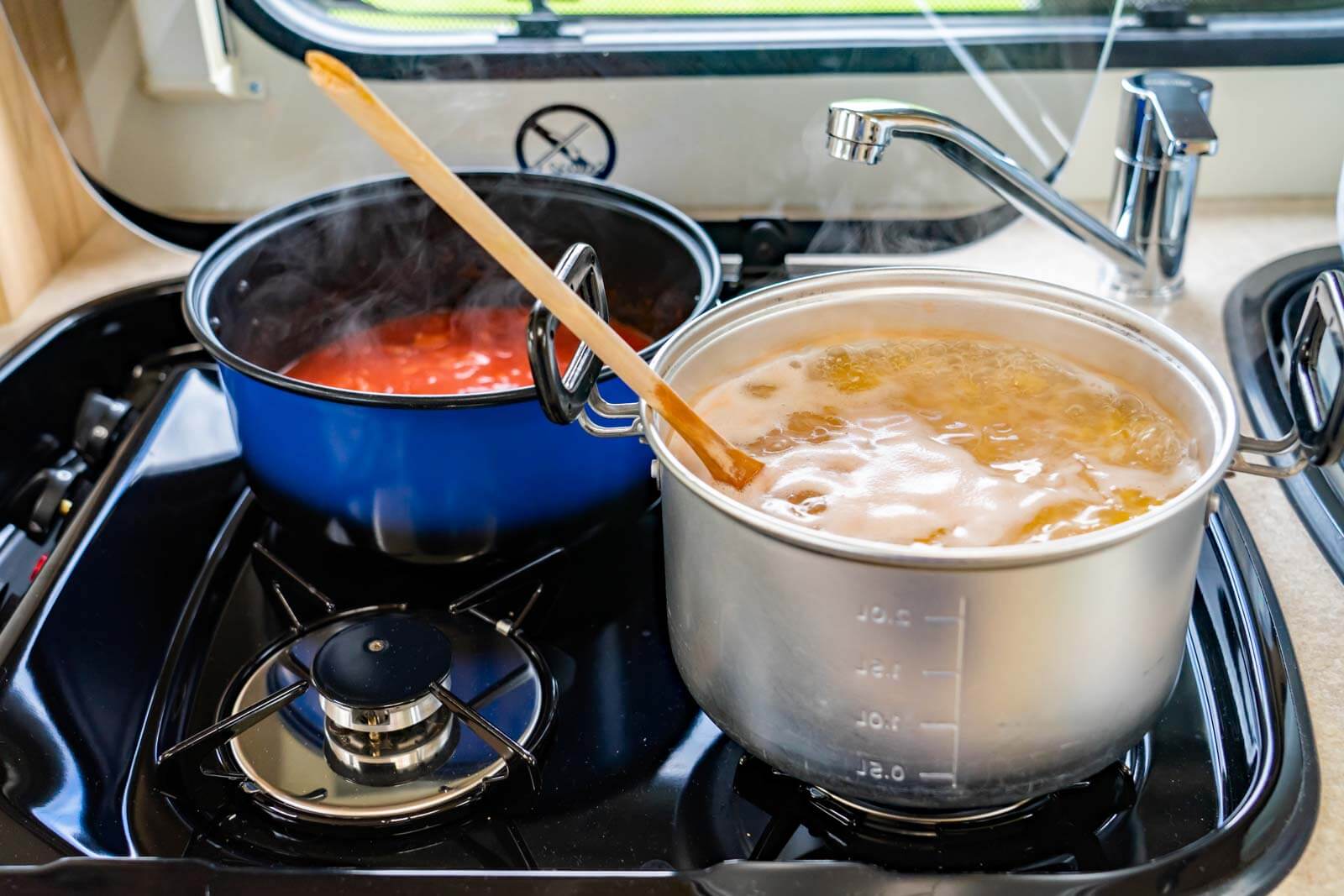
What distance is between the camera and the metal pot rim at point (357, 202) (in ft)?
3.04

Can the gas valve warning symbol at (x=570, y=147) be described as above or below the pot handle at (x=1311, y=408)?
below

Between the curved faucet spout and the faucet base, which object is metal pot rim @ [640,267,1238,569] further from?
the faucet base

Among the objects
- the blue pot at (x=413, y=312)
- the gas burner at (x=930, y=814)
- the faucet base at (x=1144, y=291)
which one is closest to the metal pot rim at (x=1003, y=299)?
the blue pot at (x=413, y=312)

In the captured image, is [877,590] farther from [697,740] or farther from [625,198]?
[625,198]

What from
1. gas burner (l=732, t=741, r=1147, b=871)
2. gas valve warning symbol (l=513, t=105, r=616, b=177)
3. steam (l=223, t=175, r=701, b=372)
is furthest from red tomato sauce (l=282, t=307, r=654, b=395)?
gas burner (l=732, t=741, r=1147, b=871)

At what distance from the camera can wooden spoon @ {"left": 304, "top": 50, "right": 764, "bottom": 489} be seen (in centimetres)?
63

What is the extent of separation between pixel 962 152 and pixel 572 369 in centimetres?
51

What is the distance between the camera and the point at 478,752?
900 mm

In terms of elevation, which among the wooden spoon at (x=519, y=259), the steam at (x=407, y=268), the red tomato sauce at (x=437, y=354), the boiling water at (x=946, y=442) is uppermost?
the wooden spoon at (x=519, y=259)

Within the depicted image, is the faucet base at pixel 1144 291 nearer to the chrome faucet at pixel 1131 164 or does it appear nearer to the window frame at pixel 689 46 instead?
the chrome faucet at pixel 1131 164

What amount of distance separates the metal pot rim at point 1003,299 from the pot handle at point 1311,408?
3cm

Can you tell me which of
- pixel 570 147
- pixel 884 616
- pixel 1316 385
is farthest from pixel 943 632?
pixel 570 147

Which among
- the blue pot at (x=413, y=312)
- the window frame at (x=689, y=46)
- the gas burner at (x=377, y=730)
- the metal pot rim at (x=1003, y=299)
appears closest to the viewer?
the metal pot rim at (x=1003, y=299)

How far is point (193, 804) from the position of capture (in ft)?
2.83
